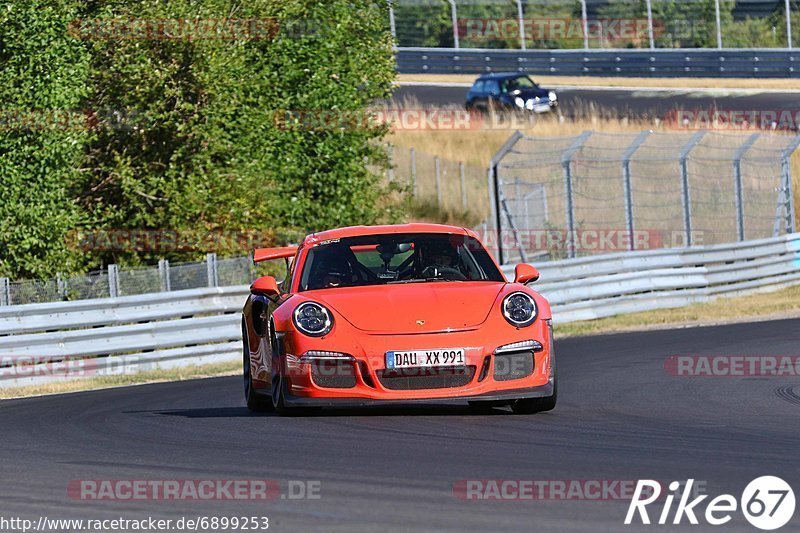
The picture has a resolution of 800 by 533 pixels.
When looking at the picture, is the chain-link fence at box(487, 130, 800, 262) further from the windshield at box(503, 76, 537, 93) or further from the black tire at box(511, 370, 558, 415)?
the black tire at box(511, 370, 558, 415)

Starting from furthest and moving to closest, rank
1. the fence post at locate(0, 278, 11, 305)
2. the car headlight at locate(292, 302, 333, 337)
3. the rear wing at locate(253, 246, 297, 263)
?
the fence post at locate(0, 278, 11, 305), the rear wing at locate(253, 246, 297, 263), the car headlight at locate(292, 302, 333, 337)

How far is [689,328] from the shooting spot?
740 inches

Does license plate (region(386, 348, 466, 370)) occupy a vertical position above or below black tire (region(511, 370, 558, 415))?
above

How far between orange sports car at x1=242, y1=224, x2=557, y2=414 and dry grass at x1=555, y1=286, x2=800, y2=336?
10.3 meters

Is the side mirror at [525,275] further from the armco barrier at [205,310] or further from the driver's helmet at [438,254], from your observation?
the armco barrier at [205,310]

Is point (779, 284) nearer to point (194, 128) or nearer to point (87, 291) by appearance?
point (194, 128)

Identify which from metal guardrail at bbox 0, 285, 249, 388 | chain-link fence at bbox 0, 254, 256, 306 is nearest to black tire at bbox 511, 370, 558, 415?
metal guardrail at bbox 0, 285, 249, 388

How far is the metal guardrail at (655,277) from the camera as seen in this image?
2092 centimetres

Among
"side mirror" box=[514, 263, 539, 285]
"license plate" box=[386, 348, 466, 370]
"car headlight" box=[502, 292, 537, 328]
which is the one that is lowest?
"license plate" box=[386, 348, 466, 370]

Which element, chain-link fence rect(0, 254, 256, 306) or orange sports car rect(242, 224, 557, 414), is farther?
chain-link fence rect(0, 254, 256, 306)

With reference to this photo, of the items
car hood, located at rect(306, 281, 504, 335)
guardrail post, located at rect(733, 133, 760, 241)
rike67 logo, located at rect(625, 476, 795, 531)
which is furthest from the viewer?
guardrail post, located at rect(733, 133, 760, 241)

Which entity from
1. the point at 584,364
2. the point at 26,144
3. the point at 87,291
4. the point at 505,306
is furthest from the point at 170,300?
the point at 505,306

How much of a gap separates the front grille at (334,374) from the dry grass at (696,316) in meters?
10.9

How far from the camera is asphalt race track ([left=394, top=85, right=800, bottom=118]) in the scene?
43500 mm
